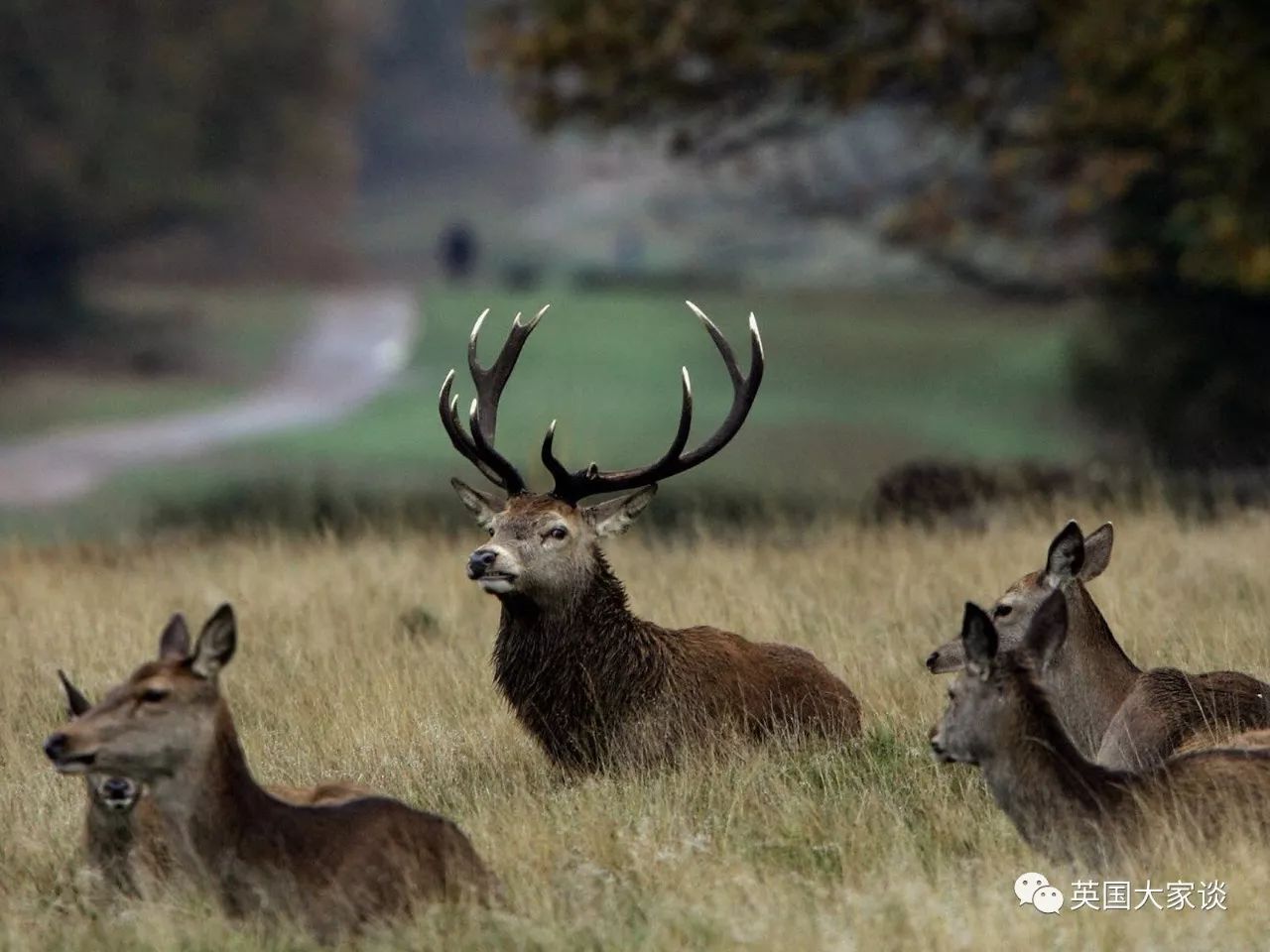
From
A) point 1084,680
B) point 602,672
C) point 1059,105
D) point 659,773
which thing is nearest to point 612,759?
point 659,773

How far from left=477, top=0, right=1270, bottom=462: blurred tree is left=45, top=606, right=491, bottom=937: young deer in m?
11.3

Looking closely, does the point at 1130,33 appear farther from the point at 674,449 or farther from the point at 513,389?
the point at 513,389

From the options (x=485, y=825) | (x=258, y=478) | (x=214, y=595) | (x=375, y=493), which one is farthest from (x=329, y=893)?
(x=258, y=478)

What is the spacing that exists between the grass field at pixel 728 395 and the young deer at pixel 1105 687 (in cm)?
1169

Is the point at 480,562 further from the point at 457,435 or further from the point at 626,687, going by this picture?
the point at 457,435

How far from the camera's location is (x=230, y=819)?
19.8ft

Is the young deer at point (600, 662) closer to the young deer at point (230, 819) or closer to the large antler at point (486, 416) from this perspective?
the large antler at point (486, 416)

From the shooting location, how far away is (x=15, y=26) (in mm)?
42125

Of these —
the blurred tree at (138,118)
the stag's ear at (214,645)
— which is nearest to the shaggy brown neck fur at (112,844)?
the stag's ear at (214,645)

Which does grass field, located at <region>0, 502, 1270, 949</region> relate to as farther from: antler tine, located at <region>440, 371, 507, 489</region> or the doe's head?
antler tine, located at <region>440, 371, 507, 489</region>

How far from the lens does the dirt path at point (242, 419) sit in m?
33.0

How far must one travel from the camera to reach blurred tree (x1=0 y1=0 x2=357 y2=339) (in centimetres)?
4203

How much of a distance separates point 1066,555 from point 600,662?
1.68m

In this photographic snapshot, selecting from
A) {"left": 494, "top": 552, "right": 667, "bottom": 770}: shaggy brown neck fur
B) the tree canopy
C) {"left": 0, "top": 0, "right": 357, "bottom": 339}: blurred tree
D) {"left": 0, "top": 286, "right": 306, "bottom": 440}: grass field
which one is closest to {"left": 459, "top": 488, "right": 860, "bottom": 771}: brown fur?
{"left": 494, "top": 552, "right": 667, "bottom": 770}: shaggy brown neck fur
